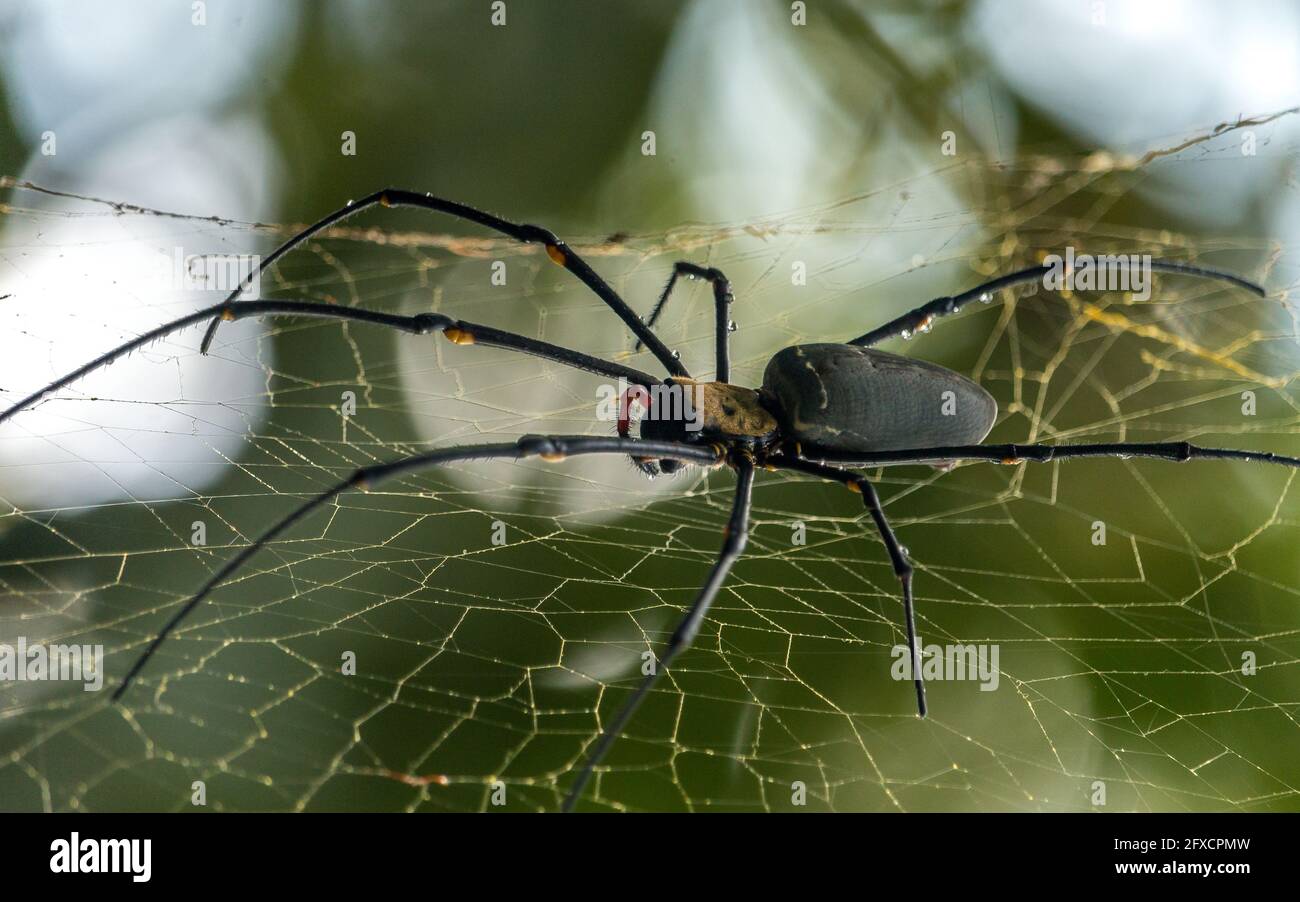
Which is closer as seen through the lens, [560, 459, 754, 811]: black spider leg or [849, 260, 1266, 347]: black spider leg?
[560, 459, 754, 811]: black spider leg

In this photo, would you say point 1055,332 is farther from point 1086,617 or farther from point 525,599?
point 525,599

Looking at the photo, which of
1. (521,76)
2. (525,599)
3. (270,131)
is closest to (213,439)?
(525,599)

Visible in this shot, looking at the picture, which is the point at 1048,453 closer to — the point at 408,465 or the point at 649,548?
the point at 649,548

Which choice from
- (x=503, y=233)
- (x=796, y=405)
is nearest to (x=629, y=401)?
(x=796, y=405)

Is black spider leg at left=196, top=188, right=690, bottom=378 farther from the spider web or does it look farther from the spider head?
the spider web

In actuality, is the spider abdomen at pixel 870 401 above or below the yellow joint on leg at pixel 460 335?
below

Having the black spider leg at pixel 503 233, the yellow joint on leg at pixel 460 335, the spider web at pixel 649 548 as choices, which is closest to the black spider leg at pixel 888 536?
the spider web at pixel 649 548

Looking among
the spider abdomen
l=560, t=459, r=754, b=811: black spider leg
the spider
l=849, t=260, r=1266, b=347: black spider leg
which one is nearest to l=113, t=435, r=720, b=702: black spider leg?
the spider

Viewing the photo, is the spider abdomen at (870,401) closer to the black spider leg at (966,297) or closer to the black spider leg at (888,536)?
the black spider leg at (888,536)
